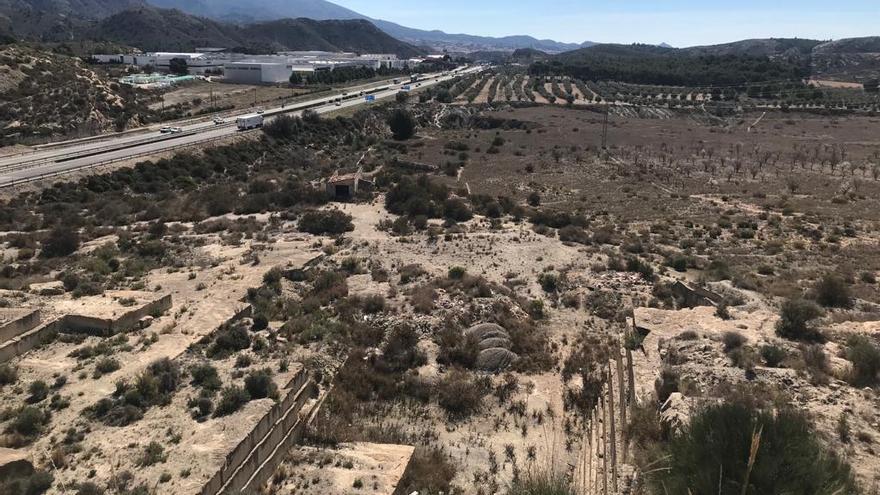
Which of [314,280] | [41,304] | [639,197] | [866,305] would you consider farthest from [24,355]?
[639,197]

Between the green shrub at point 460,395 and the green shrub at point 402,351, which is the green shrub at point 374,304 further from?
the green shrub at point 460,395

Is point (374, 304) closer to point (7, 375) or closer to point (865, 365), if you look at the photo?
point (7, 375)

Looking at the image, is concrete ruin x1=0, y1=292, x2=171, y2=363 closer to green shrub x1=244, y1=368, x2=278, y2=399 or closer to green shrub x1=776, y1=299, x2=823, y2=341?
green shrub x1=244, y1=368, x2=278, y2=399

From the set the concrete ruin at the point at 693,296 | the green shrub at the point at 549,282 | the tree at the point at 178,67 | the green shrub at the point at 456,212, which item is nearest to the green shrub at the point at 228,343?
the green shrub at the point at 549,282

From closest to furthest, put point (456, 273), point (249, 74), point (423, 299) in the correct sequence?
point (423, 299), point (456, 273), point (249, 74)

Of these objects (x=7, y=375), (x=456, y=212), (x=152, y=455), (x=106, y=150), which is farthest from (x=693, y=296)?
(x=106, y=150)

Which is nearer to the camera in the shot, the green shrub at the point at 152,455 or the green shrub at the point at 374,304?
the green shrub at the point at 152,455
